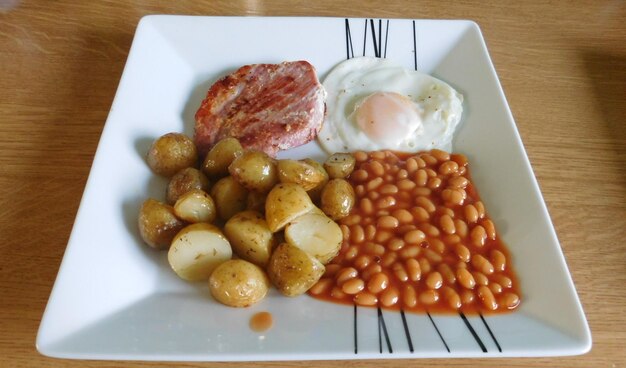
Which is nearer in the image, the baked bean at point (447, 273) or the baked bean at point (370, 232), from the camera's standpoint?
the baked bean at point (447, 273)

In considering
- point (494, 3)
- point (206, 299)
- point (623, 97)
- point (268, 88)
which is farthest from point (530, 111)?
point (206, 299)

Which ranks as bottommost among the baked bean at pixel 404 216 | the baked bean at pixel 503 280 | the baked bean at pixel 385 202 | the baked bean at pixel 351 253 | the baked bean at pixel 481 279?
the baked bean at pixel 351 253

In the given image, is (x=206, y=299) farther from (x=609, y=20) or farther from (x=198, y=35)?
(x=609, y=20)

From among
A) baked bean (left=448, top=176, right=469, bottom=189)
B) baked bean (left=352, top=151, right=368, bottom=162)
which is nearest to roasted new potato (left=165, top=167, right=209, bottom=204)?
baked bean (left=352, top=151, right=368, bottom=162)

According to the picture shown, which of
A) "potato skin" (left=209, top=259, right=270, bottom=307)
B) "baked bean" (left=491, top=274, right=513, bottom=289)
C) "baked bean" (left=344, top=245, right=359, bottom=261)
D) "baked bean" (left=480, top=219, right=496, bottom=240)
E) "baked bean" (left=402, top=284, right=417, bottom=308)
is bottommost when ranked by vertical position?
"potato skin" (left=209, top=259, right=270, bottom=307)

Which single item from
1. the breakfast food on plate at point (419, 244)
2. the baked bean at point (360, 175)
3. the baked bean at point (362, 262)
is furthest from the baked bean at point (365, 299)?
the baked bean at point (360, 175)

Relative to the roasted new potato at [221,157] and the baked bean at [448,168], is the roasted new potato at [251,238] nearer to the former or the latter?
the roasted new potato at [221,157]

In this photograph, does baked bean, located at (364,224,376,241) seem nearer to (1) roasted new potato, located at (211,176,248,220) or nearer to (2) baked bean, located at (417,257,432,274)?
(2) baked bean, located at (417,257,432,274)
